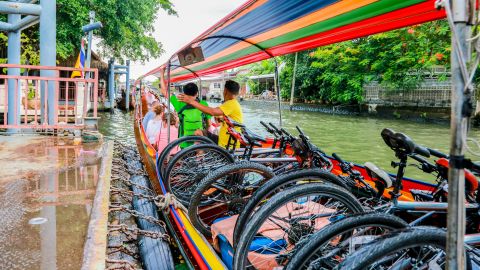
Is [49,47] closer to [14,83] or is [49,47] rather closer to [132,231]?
[14,83]

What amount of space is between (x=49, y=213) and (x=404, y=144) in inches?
117

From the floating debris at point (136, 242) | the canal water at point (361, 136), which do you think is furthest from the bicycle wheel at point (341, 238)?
the canal water at point (361, 136)

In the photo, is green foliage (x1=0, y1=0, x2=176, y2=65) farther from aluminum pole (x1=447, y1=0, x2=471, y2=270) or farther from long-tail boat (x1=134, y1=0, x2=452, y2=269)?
aluminum pole (x1=447, y1=0, x2=471, y2=270)

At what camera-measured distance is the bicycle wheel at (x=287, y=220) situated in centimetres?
212

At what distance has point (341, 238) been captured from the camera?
1999mm

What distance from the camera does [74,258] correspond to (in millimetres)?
2359

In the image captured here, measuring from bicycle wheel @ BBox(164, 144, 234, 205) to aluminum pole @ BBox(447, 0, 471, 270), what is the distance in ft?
10.2

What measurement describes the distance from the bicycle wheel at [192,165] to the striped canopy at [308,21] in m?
1.34

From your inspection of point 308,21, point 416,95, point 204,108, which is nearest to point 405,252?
point 308,21

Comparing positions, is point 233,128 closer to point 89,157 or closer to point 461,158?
point 89,157

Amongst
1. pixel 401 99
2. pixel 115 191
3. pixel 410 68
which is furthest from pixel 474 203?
pixel 401 99

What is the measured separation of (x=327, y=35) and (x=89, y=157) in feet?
13.1

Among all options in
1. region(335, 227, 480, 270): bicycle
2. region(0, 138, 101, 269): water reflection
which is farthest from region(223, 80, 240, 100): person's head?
region(335, 227, 480, 270): bicycle

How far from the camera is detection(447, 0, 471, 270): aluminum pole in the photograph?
119 centimetres
